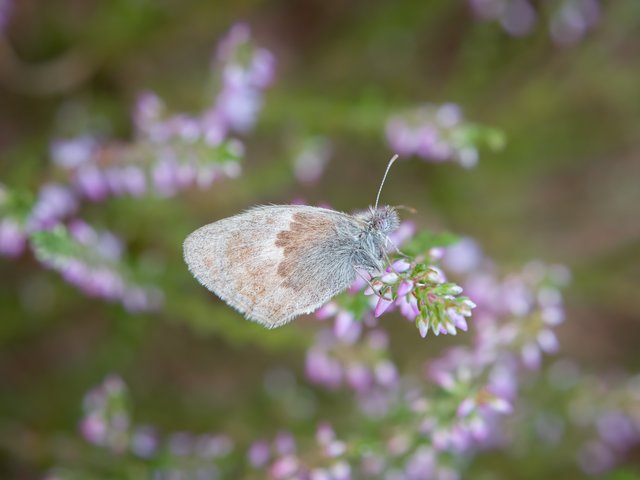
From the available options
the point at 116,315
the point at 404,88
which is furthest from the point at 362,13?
the point at 116,315

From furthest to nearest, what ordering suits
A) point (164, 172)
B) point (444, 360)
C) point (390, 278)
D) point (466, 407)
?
point (444, 360) < point (164, 172) < point (466, 407) < point (390, 278)

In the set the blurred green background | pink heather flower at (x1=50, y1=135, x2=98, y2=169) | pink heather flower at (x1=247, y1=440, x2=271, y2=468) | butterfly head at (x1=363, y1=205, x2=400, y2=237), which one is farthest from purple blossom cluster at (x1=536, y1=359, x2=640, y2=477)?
pink heather flower at (x1=50, y1=135, x2=98, y2=169)

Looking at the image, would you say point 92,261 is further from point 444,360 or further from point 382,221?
point 444,360

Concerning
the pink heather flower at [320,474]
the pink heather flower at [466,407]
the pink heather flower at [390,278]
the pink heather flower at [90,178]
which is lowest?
the pink heather flower at [320,474]

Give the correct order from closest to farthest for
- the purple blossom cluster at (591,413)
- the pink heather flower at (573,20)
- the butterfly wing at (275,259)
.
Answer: the butterfly wing at (275,259) < the purple blossom cluster at (591,413) < the pink heather flower at (573,20)

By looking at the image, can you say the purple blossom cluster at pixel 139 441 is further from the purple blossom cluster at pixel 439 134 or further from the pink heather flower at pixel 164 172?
the purple blossom cluster at pixel 439 134

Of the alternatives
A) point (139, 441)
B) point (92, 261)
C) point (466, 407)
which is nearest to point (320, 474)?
point (466, 407)

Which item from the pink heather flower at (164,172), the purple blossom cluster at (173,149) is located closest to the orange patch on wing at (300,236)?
the purple blossom cluster at (173,149)

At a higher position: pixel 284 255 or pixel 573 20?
pixel 573 20
